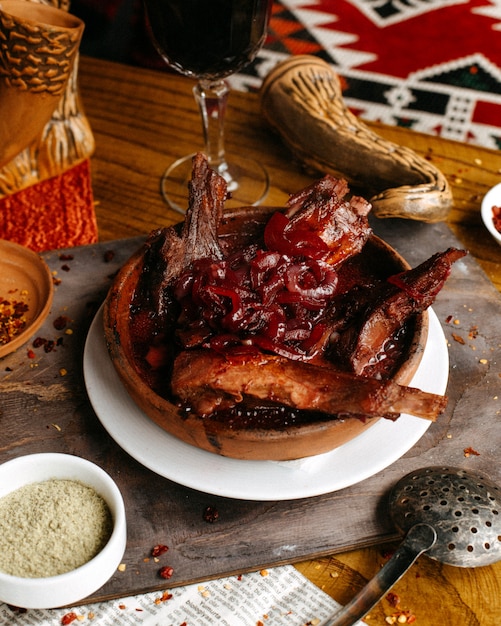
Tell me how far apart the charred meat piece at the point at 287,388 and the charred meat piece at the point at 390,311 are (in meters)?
0.13

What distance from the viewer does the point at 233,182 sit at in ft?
8.36

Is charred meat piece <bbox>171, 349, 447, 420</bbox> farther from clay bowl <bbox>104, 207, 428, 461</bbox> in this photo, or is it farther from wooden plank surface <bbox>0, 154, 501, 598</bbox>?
wooden plank surface <bbox>0, 154, 501, 598</bbox>

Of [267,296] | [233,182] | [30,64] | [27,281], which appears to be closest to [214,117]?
[233,182]

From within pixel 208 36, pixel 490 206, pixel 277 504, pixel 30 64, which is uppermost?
pixel 208 36

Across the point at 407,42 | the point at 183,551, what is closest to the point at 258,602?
the point at 183,551

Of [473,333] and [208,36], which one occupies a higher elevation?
[208,36]

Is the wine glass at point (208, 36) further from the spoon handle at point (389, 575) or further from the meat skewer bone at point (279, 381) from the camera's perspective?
the spoon handle at point (389, 575)

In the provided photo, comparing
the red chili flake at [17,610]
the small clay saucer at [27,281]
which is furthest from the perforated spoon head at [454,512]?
the small clay saucer at [27,281]

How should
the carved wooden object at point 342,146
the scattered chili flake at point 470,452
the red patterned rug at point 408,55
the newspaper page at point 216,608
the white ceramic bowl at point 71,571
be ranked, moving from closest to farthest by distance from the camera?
the white ceramic bowl at point 71,571, the newspaper page at point 216,608, the scattered chili flake at point 470,452, the carved wooden object at point 342,146, the red patterned rug at point 408,55

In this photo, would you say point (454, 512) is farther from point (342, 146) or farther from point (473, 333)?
point (342, 146)

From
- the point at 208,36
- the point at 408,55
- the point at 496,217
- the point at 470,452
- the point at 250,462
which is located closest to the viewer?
the point at 250,462

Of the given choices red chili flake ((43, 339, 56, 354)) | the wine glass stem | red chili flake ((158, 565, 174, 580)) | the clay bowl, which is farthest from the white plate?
the wine glass stem

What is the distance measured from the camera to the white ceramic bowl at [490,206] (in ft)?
7.16

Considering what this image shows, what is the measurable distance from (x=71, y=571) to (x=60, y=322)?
805mm
